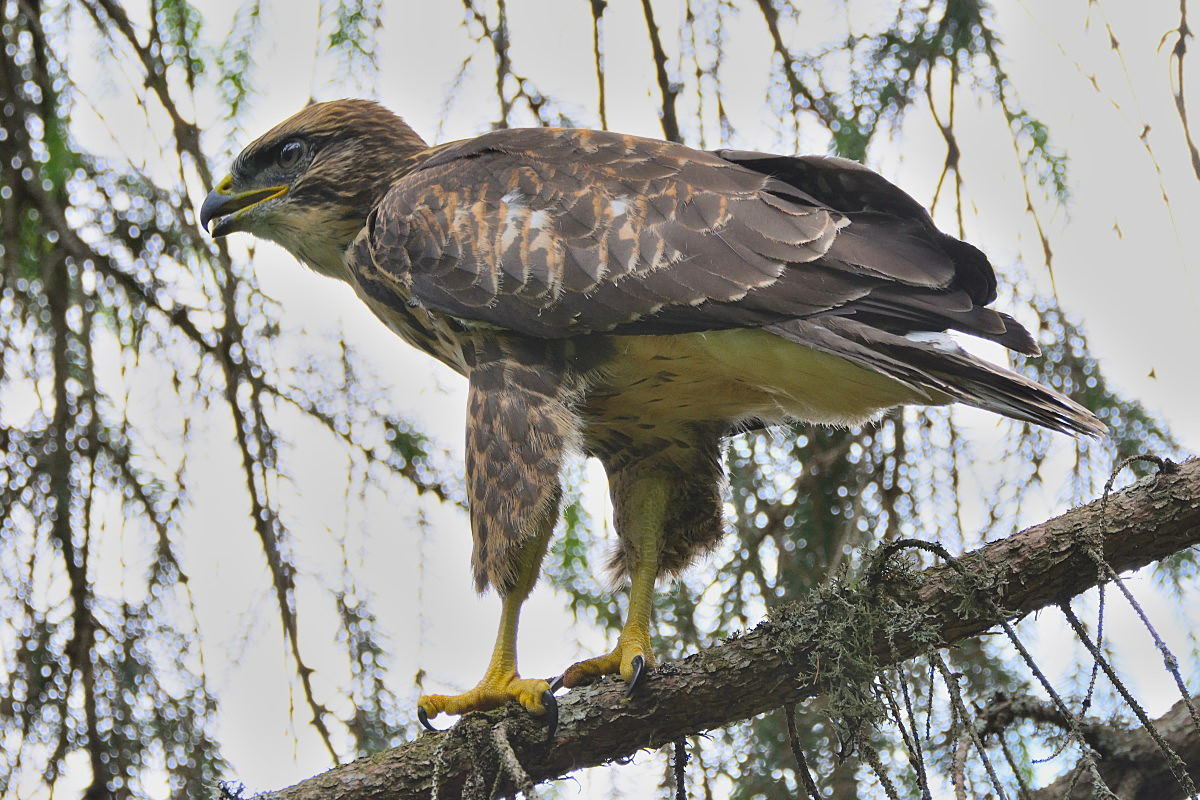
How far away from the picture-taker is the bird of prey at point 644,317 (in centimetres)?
304

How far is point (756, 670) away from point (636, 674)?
0.96ft

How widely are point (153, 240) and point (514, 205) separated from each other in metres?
1.24

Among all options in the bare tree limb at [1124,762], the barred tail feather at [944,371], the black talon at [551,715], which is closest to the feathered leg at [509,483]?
the black talon at [551,715]

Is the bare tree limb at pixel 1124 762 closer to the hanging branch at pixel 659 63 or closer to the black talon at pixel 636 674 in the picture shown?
the black talon at pixel 636 674

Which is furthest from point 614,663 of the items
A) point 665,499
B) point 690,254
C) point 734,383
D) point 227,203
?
point 227,203

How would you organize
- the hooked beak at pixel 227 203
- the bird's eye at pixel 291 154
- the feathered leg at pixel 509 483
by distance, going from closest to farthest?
the feathered leg at pixel 509 483 < the hooked beak at pixel 227 203 < the bird's eye at pixel 291 154

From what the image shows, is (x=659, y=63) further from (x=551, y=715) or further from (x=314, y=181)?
(x=551, y=715)

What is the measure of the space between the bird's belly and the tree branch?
51 cm

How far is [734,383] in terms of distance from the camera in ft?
10.9

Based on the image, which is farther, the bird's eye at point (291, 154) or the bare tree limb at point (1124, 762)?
the bird's eye at point (291, 154)

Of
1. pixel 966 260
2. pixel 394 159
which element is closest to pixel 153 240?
pixel 394 159

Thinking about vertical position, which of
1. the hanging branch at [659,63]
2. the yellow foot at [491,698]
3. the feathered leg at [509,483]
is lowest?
the yellow foot at [491,698]

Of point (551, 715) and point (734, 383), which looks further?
point (734, 383)

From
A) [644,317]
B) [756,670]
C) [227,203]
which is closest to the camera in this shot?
[756,670]
